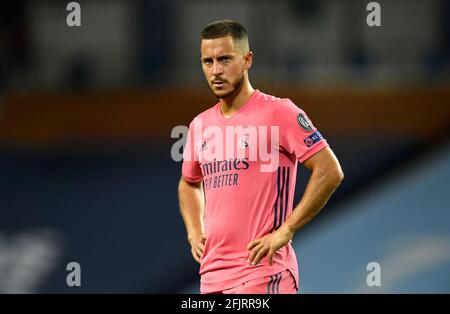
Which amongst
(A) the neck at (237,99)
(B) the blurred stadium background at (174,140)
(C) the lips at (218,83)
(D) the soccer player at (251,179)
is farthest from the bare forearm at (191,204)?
(B) the blurred stadium background at (174,140)

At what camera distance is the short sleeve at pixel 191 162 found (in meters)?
3.89

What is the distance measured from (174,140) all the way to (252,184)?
11.4ft

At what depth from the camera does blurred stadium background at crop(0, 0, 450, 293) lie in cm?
677

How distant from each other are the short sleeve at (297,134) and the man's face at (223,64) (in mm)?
214

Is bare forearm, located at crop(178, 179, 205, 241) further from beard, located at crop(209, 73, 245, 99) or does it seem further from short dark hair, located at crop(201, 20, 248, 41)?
short dark hair, located at crop(201, 20, 248, 41)

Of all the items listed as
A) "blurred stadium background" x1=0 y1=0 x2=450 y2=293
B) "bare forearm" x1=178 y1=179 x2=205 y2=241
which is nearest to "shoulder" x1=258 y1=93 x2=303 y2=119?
"bare forearm" x1=178 y1=179 x2=205 y2=241

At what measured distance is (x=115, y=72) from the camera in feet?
26.3

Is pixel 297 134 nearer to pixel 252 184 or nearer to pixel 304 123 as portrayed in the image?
pixel 304 123

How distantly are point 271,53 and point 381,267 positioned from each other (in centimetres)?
223

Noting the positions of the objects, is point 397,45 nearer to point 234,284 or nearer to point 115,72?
point 115,72

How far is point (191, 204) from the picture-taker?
13.1 feet

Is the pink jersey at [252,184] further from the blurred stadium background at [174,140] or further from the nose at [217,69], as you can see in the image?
the blurred stadium background at [174,140]

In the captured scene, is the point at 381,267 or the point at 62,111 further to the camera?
the point at 62,111
